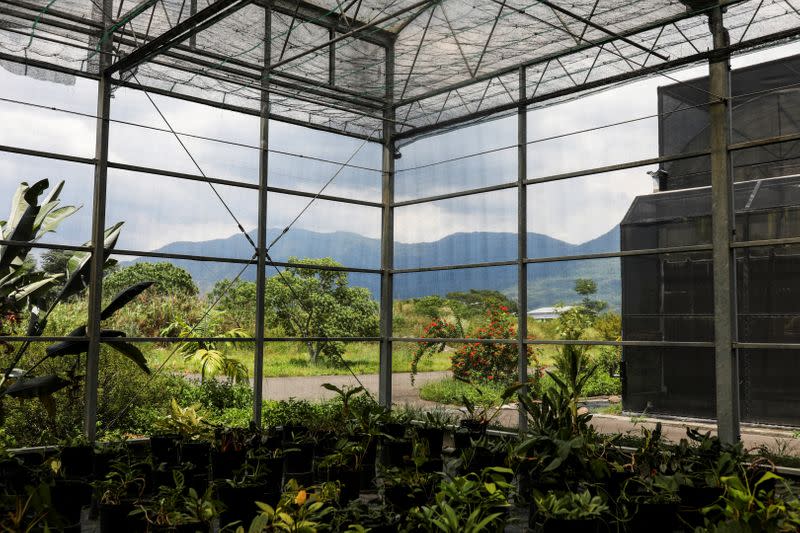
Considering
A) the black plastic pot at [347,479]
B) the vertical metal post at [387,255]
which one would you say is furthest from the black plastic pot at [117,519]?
the vertical metal post at [387,255]

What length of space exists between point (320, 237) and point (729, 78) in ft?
15.9

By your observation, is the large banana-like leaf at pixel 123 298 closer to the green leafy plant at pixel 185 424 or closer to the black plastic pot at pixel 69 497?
the green leafy plant at pixel 185 424

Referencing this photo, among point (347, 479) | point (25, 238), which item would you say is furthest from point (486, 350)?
point (25, 238)

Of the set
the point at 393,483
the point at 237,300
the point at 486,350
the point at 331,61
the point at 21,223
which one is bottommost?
the point at 393,483

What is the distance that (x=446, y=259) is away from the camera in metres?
9.03

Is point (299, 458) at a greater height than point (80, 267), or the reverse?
point (80, 267)

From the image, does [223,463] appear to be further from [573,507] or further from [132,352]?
[573,507]

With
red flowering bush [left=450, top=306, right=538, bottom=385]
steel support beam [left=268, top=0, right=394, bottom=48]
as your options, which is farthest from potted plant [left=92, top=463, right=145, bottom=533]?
steel support beam [left=268, top=0, right=394, bottom=48]

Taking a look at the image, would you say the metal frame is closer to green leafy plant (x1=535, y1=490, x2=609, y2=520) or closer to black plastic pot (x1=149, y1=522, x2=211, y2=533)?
green leafy plant (x1=535, y1=490, x2=609, y2=520)

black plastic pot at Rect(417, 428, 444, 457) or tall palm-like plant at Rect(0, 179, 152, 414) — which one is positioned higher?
tall palm-like plant at Rect(0, 179, 152, 414)

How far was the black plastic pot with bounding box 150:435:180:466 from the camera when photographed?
595 centimetres

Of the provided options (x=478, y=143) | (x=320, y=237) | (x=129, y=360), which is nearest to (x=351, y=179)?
(x=320, y=237)

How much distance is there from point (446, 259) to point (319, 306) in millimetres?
1696

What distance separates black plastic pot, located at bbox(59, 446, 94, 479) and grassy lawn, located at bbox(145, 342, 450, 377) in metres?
2.03
